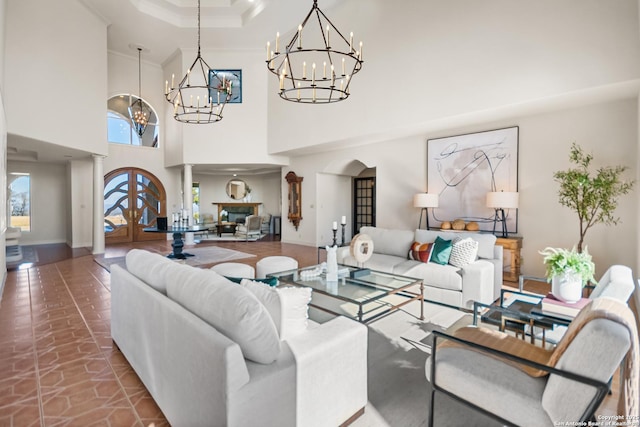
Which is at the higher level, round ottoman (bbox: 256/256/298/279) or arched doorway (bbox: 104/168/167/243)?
arched doorway (bbox: 104/168/167/243)

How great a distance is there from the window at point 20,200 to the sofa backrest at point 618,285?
12095 mm

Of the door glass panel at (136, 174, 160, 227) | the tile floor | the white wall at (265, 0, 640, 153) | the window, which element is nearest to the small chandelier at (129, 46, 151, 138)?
the door glass panel at (136, 174, 160, 227)

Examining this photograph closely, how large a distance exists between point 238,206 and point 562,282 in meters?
11.9

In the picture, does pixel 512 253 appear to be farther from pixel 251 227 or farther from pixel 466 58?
pixel 251 227

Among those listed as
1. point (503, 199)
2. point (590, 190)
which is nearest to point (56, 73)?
point (503, 199)

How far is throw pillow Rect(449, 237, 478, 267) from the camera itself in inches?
162

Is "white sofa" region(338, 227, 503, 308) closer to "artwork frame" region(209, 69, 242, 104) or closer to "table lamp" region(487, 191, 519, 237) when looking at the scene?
"table lamp" region(487, 191, 519, 237)

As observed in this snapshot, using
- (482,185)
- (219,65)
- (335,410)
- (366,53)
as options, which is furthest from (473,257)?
(219,65)

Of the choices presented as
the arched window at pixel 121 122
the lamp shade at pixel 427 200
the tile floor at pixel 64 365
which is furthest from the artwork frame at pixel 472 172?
the arched window at pixel 121 122

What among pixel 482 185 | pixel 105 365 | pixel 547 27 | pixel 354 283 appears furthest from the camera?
pixel 482 185

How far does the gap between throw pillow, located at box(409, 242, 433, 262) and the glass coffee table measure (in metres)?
0.50

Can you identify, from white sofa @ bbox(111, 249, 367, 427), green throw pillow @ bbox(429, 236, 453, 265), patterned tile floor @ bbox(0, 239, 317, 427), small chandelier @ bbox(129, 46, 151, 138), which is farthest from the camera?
small chandelier @ bbox(129, 46, 151, 138)

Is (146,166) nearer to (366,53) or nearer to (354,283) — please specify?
(366,53)

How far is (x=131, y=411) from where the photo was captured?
2041mm
